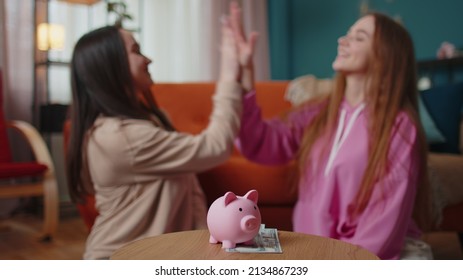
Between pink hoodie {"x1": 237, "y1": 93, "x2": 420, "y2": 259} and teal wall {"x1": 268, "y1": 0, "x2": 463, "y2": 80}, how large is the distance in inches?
5.0

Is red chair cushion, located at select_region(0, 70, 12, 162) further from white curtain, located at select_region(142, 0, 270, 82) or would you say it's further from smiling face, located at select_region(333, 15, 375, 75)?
smiling face, located at select_region(333, 15, 375, 75)

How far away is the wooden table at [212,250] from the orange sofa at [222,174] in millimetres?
70

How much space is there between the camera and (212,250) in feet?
1.36

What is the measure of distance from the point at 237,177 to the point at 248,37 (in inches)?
7.9

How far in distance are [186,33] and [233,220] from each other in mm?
325

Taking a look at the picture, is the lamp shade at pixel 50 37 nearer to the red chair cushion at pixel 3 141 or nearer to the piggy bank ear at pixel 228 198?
the red chair cushion at pixel 3 141

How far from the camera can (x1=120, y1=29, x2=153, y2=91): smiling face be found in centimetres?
54

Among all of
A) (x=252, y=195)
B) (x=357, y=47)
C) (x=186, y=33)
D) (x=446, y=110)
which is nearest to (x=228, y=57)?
(x=186, y=33)

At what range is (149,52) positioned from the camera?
600 millimetres

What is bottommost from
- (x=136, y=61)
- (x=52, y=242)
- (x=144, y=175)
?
(x=52, y=242)

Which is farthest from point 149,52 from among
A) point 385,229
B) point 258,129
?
point 385,229

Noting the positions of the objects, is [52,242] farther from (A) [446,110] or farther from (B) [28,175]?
(A) [446,110]

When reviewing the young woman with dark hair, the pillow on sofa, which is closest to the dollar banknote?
the young woman with dark hair

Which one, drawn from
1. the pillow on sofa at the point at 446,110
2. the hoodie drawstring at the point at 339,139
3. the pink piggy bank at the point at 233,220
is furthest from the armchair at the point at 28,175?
the pillow on sofa at the point at 446,110
